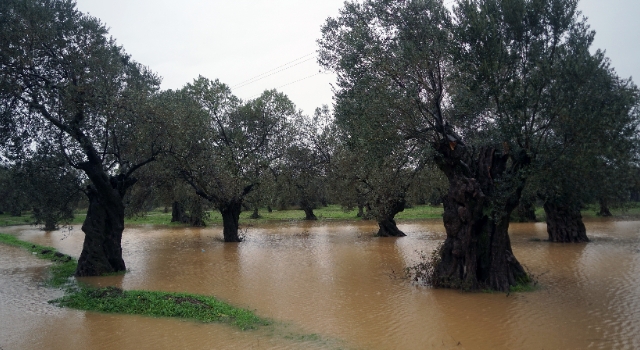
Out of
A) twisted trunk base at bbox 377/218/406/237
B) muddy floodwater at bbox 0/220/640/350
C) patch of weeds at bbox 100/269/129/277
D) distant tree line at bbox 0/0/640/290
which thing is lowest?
muddy floodwater at bbox 0/220/640/350

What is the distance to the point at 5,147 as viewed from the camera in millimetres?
18094

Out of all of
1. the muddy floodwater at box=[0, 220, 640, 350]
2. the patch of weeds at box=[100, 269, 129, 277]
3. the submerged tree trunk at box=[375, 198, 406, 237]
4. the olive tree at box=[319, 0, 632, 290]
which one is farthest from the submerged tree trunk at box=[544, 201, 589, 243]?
the patch of weeds at box=[100, 269, 129, 277]

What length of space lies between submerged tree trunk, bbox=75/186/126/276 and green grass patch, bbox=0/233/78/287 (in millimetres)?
904

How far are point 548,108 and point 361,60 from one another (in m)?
6.17

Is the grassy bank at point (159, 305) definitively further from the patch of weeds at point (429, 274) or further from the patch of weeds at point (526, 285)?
the patch of weeds at point (526, 285)

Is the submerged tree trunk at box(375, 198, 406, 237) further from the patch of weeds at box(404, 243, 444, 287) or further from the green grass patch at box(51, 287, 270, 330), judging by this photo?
the green grass patch at box(51, 287, 270, 330)

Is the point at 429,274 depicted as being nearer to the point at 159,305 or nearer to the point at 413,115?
the point at 413,115

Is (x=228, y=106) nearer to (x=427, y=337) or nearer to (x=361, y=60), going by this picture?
(x=361, y=60)

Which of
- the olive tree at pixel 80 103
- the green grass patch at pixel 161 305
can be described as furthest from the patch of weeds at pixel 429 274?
the olive tree at pixel 80 103

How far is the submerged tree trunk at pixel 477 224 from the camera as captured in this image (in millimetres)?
14469

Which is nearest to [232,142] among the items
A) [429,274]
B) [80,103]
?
[80,103]

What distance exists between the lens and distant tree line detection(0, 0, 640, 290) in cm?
1367

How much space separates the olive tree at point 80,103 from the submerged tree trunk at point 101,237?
4 centimetres

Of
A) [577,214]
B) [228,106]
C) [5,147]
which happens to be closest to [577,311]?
[577,214]
